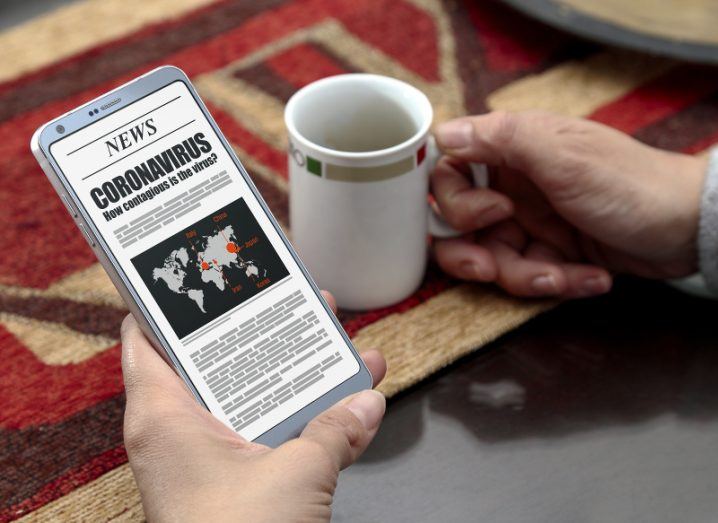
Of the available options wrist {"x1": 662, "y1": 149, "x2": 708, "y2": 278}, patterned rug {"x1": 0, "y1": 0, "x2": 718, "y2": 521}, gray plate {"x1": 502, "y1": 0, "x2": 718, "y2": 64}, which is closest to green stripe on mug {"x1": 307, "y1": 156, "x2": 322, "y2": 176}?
patterned rug {"x1": 0, "y1": 0, "x2": 718, "y2": 521}

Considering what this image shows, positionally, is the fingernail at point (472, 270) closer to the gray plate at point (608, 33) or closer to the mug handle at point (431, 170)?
the mug handle at point (431, 170)

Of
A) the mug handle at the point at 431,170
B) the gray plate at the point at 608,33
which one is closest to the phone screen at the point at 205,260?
the mug handle at the point at 431,170

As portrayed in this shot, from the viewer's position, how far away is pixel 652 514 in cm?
48

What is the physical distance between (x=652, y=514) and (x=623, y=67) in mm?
419

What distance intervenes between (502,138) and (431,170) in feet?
0.17

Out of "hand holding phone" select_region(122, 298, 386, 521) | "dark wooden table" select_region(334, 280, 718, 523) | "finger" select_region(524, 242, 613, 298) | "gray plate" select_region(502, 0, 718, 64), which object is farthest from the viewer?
"gray plate" select_region(502, 0, 718, 64)

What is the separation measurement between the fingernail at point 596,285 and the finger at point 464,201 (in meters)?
0.07

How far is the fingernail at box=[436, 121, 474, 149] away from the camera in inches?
22.0

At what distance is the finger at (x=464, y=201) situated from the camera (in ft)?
1.86

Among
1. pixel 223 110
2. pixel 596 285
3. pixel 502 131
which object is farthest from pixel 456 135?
pixel 223 110

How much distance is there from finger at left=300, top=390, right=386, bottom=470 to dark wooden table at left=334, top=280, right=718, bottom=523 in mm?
70

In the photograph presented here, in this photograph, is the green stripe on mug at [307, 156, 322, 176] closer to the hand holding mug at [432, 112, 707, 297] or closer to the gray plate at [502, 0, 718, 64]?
the hand holding mug at [432, 112, 707, 297]

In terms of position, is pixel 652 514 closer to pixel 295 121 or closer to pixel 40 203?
pixel 295 121

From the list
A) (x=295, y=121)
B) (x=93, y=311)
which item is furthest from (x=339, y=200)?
(x=93, y=311)
